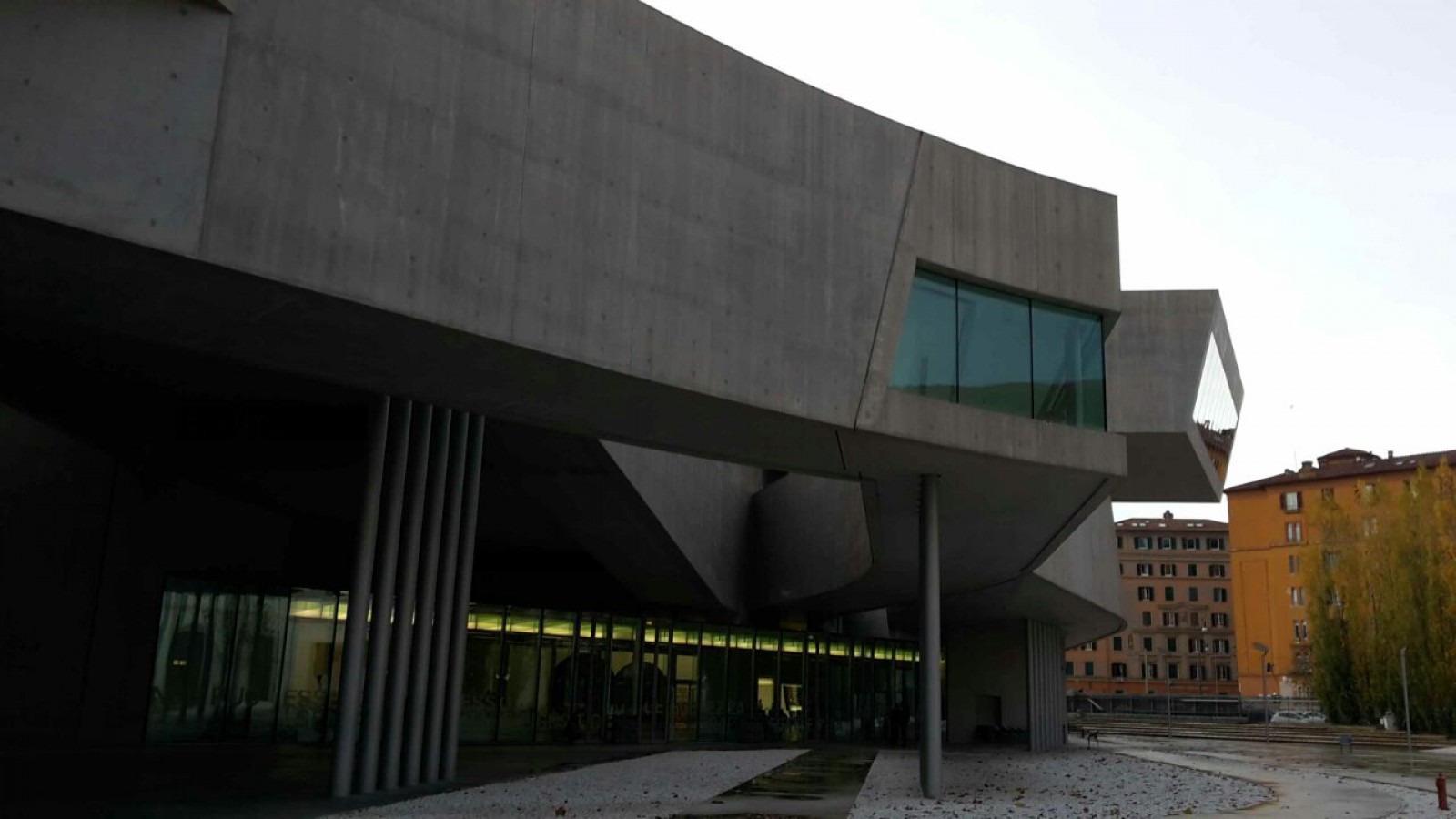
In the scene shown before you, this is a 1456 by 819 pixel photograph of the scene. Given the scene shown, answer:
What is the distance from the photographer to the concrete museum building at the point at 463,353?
1043cm

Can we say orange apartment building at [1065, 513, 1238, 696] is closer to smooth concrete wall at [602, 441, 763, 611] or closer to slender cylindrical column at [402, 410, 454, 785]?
smooth concrete wall at [602, 441, 763, 611]

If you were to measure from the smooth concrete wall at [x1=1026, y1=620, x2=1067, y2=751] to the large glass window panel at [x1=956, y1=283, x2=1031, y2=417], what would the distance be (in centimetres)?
2291

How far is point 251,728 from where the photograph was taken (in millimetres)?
27578

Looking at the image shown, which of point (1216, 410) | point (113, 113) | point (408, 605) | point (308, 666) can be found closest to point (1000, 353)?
point (408, 605)

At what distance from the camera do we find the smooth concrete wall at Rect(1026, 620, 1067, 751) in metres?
37.7

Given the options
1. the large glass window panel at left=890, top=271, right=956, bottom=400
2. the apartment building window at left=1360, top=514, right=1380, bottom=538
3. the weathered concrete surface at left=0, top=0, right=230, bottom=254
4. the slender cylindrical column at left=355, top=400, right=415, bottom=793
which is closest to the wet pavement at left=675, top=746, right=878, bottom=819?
the slender cylindrical column at left=355, top=400, right=415, bottom=793

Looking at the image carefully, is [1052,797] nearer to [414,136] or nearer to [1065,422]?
[1065,422]

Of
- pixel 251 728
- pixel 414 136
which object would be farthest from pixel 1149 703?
pixel 414 136

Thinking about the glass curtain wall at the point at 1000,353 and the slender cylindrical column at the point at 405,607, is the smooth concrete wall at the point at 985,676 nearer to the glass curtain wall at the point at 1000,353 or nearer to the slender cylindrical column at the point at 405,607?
the glass curtain wall at the point at 1000,353

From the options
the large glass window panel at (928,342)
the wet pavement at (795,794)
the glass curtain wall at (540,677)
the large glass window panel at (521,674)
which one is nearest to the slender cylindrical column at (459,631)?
the wet pavement at (795,794)

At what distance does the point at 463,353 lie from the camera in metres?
12.4

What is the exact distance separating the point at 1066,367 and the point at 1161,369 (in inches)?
349

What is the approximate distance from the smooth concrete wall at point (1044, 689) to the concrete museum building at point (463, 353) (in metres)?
7.77

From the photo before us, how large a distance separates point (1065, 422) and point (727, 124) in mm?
7093
